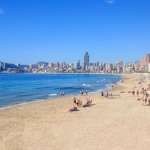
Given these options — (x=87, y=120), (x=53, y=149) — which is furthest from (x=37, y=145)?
(x=87, y=120)

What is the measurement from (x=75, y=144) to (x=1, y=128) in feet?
23.0

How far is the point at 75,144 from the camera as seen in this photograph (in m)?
16.2

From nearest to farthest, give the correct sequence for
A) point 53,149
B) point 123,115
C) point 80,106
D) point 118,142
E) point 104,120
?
point 53,149 → point 118,142 → point 104,120 → point 123,115 → point 80,106

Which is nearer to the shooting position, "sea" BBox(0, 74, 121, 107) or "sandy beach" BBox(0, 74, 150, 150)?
"sandy beach" BBox(0, 74, 150, 150)

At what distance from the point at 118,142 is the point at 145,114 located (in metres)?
9.92

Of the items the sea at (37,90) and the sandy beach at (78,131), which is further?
the sea at (37,90)

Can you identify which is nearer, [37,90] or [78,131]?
[78,131]

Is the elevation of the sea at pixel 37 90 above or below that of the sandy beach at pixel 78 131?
below

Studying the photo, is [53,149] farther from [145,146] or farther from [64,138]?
[145,146]

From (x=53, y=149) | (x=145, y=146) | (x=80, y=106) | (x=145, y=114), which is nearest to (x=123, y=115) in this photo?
(x=145, y=114)

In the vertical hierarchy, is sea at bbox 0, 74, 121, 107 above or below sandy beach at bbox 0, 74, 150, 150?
below

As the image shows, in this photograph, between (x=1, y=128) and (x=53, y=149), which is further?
(x=1, y=128)

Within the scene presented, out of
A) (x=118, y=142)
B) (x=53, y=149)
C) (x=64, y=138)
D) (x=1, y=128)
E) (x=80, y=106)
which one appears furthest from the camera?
(x=80, y=106)

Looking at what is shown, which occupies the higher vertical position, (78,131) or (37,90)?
(78,131)
